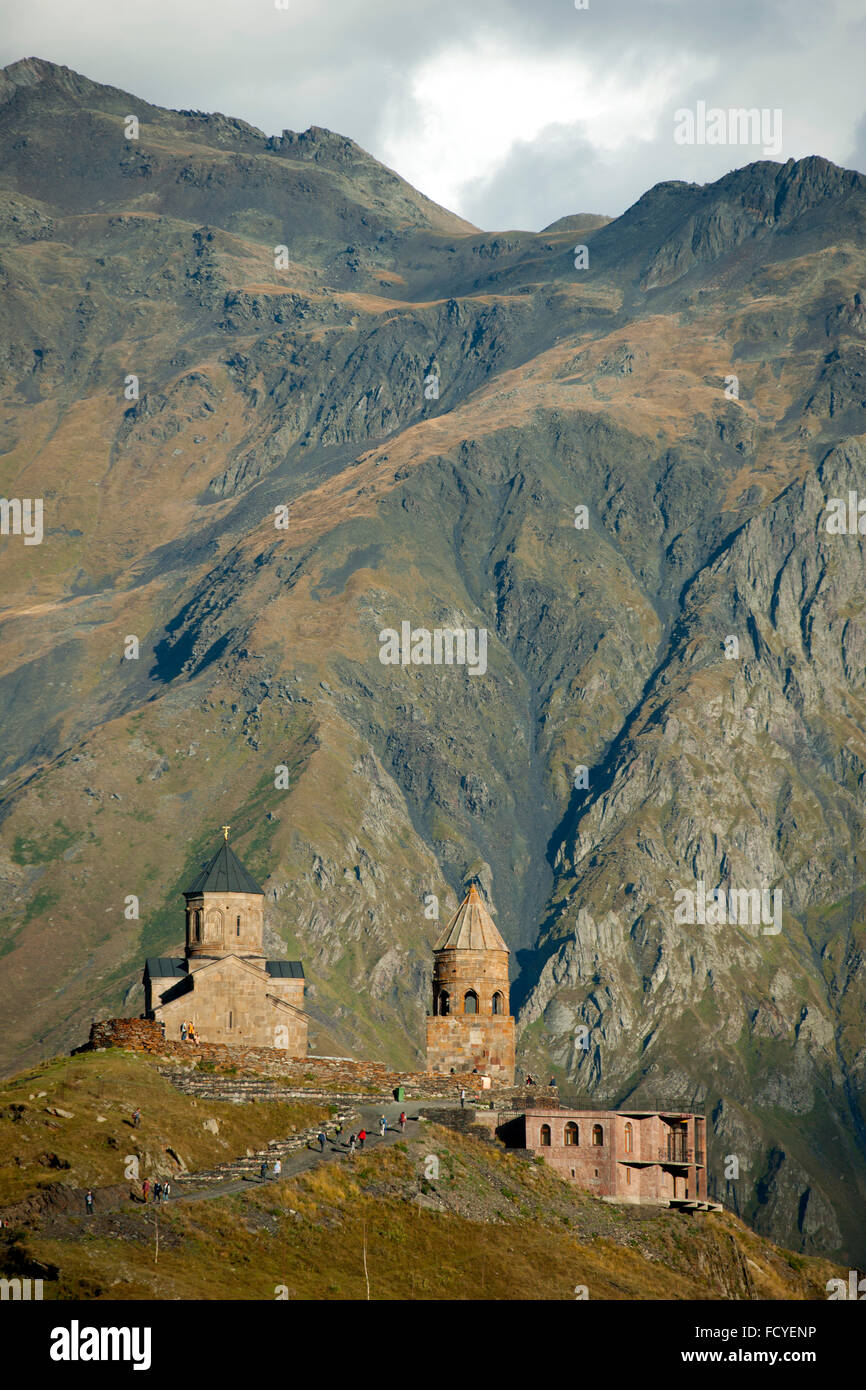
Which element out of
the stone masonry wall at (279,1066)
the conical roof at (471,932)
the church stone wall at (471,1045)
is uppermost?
the conical roof at (471,932)

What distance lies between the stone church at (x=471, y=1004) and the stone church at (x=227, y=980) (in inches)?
316

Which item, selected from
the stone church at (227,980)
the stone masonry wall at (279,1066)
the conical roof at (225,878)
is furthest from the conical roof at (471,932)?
the conical roof at (225,878)

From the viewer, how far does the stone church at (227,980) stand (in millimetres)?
107688

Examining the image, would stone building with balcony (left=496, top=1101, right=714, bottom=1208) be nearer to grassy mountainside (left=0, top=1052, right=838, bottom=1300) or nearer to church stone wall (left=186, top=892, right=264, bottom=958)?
grassy mountainside (left=0, top=1052, right=838, bottom=1300)

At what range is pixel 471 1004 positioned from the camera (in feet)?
339

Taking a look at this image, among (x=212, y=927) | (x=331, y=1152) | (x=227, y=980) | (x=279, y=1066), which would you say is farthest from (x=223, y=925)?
(x=331, y=1152)

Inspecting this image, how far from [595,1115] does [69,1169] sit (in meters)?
28.0

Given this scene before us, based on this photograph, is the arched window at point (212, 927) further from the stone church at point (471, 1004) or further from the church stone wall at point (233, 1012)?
the stone church at point (471, 1004)

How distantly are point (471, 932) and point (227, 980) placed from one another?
14293 millimetres

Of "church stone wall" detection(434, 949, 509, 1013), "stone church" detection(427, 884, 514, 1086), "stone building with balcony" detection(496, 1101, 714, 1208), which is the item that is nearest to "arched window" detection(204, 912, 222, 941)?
"stone church" detection(427, 884, 514, 1086)

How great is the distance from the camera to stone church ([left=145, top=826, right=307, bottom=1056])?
107688 mm

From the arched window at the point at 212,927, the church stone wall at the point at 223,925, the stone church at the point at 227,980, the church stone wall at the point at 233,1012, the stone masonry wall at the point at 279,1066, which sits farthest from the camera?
the arched window at the point at 212,927

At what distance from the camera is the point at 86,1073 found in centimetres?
7756

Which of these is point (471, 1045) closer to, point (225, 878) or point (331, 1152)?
point (225, 878)
